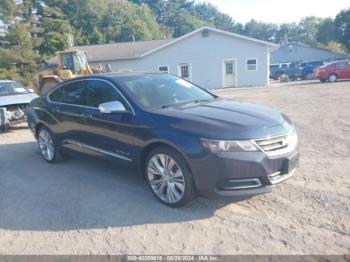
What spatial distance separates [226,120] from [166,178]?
105 centimetres

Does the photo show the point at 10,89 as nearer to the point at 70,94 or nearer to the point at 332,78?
the point at 70,94

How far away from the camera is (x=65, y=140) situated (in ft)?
19.5

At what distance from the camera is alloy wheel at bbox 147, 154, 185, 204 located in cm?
415

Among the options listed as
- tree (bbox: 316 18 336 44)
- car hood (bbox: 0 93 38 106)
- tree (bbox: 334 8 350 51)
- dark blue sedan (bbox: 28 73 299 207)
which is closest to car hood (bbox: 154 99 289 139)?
dark blue sedan (bbox: 28 73 299 207)

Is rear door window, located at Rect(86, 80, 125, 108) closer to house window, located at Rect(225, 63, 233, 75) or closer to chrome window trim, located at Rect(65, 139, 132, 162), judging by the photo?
chrome window trim, located at Rect(65, 139, 132, 162)

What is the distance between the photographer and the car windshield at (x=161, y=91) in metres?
4.76

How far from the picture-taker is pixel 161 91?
5078mm

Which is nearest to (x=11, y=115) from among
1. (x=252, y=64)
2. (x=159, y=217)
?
(x=159, y=217)

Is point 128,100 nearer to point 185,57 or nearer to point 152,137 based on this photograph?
point 152,137

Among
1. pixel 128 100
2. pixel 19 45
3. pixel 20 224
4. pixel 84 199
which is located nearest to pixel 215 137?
pixel 128 100

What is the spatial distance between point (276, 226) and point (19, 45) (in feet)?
120

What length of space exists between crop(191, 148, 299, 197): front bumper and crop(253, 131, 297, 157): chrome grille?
7cm

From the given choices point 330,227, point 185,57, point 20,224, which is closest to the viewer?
point 330,227

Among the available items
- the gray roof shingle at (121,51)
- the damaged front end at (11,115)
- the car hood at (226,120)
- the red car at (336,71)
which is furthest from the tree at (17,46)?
the car hood at (226,120)
